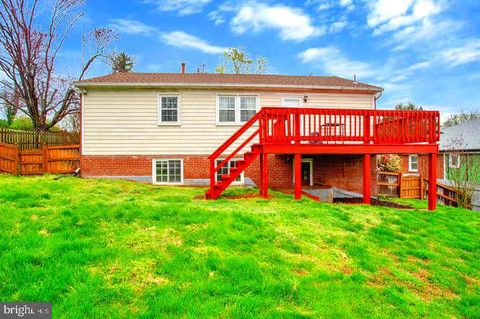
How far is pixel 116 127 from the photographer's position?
12656 mm

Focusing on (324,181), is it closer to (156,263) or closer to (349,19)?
(156,263)

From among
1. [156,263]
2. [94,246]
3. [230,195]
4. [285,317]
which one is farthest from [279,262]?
[230,195]

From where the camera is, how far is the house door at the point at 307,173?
13.5 m

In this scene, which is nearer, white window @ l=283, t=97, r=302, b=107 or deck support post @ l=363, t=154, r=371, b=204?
deck support post @ l=363, t=154, r=371, b=204

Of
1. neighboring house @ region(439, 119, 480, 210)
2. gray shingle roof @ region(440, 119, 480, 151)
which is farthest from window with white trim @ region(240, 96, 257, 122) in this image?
gray shingle roof @ region(440, 119, 480, 151)

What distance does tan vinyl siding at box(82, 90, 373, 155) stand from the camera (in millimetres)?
12562

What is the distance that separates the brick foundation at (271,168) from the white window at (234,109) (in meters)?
1.84

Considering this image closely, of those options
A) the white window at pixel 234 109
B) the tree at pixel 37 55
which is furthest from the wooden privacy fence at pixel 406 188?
the tree at pixel 37 55

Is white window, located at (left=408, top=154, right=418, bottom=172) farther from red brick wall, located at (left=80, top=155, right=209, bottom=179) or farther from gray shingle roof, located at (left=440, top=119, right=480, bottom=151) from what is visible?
red brick wall, located at (left=80, top=155, right=209, bottom=179)

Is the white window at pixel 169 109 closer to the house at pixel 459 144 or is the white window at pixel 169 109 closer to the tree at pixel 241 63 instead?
the house at pixel 459 144

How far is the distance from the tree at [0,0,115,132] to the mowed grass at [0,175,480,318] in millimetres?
16210

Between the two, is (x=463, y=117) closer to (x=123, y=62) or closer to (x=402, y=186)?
(x=402, y=186)

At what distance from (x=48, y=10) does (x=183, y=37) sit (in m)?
10.6

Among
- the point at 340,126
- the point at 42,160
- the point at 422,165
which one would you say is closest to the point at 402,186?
the point at 340,126
